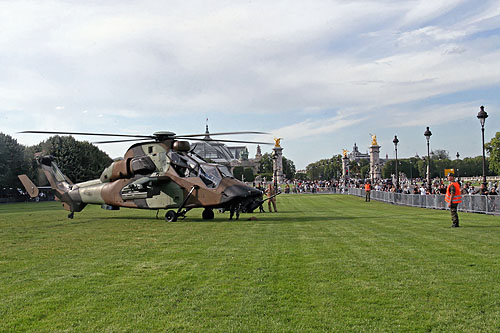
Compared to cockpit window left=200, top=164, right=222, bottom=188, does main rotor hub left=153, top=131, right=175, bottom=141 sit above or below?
above

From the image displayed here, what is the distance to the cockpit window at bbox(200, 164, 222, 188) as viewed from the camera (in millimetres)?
20438

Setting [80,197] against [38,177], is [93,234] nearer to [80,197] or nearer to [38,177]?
[80,197]

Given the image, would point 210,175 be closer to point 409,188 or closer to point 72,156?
point 409,188

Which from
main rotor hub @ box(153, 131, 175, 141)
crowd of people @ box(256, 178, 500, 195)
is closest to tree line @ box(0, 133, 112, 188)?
crowd of people @ box(256, 178, 500, 195)

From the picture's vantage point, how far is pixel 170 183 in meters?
21.5

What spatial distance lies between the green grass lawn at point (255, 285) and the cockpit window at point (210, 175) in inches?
297

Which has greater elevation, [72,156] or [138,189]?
[72,156]

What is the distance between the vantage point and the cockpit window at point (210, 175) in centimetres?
2044

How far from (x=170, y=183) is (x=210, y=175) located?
2.12m

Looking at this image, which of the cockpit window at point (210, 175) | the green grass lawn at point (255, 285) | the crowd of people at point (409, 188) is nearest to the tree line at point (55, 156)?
the crowd of people at point (409, 188)

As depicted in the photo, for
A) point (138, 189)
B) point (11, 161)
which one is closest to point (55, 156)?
point (11, 161)

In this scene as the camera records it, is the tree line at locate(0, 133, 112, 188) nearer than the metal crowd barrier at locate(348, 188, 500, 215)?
No

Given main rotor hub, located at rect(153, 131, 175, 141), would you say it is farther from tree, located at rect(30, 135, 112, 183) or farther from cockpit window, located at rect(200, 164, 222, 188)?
tree, located at rect(30, 135, 112, 183)

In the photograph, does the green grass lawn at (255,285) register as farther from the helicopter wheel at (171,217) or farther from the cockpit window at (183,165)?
the cockpit window at (183,165)
